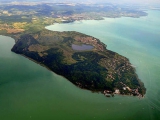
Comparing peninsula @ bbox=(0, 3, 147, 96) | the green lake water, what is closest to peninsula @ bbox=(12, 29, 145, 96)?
peninsula @ bbox=(0, 3, 147, 96)

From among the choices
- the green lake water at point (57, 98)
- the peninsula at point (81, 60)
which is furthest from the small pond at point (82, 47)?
the green lake water at point (57, 98)

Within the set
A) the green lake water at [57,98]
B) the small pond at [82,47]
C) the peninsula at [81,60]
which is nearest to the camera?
the green lake water at [57,98]

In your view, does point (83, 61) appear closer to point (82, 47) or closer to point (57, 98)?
point (82, 47)

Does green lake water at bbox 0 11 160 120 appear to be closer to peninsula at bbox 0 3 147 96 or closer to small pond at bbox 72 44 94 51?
peninsula at bbox 0 3 147 96

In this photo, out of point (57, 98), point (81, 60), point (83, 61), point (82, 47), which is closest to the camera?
point (57, 98)

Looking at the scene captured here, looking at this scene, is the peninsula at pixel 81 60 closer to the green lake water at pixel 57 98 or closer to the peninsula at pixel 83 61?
the peninsula at pixel 83 61


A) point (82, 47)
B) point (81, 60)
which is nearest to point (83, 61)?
point (81, 60)

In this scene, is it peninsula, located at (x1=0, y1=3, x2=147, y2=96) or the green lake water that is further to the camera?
peninsula, located at (x1=0, y1=3, x2=147, y2=96)

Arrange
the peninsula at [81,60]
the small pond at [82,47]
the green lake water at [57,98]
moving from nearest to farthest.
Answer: the green lake water at [57,98], the peninsula at [81,60], the small pond at [82,47]

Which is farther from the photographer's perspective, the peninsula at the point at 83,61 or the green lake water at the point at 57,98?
the peninsula at the point at 83,61

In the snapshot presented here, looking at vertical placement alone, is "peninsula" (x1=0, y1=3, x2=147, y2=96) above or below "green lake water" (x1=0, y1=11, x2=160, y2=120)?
above

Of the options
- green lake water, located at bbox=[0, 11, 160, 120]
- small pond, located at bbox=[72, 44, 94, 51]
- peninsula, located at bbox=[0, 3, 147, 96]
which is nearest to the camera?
green lake water, located at bbox=[0, 11, 160, 120]
